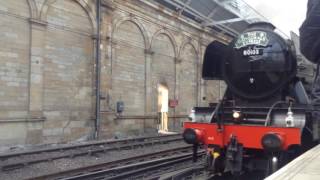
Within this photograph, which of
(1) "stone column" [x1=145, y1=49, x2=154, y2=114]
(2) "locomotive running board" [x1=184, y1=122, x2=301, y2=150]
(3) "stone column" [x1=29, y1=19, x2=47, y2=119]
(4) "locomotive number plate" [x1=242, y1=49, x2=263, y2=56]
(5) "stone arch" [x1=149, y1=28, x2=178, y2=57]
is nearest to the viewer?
(2) "locomotive running board" [x1=184, y1=122, x2=301, y2=150]

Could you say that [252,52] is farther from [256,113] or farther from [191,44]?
[191,44]

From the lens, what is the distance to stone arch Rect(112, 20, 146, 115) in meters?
18.2

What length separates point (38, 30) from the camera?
14.3 metres

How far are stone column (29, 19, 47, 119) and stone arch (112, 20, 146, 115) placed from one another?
4046 mm

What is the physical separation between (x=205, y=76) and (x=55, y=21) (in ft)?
25.0

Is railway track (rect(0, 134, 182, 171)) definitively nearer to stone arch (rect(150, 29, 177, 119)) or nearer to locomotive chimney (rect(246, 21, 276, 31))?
stone arch (rect(150, 29, 177, 119))

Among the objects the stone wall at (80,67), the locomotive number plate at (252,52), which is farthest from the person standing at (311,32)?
the stone wall at (80,67)

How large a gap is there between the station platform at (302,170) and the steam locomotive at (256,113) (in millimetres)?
1474

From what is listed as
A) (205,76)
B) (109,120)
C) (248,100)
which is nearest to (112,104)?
(109,120)

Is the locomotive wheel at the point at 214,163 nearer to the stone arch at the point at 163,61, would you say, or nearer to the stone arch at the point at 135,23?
the stone arch at the point at 135,23

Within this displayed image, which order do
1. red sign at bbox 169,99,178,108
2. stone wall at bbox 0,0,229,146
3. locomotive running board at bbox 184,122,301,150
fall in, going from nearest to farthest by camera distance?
locomotive running board at bbox 184,122,301,150 → stone wall at bbox 0,0,229,146 → red sign at bbox 169,99,178,108

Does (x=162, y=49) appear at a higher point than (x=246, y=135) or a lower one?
higher

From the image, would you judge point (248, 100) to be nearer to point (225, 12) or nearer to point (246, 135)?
point (246, 135)

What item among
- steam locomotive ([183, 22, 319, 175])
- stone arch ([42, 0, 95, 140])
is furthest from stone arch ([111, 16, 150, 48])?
steam locomotive ([183, 22, 319, 175])
